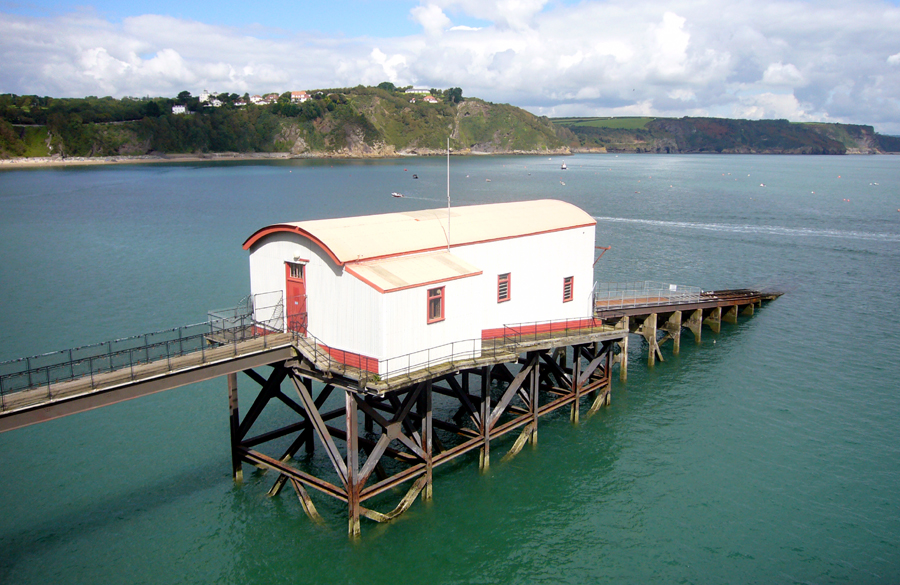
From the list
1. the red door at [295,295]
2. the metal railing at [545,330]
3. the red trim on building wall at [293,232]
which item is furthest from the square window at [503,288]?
the red door at [295,295]

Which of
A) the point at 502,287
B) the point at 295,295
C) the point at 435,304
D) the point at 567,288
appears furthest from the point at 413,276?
the point at 567,288

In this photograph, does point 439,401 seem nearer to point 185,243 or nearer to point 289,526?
point 289,526

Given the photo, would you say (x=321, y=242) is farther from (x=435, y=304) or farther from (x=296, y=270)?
(x=435, y=304)

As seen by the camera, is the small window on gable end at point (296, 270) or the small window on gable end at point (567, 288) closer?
the small window on gable end at point (296, 270)

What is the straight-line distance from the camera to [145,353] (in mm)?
23578

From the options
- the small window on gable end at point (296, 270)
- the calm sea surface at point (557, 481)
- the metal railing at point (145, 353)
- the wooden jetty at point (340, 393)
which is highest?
the small window on gable end at point (296, 270)

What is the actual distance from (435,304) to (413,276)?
1.43 metres

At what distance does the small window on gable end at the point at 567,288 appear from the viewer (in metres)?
32.3

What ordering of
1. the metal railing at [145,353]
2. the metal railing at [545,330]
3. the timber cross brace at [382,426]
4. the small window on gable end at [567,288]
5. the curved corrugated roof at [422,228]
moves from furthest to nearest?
the small window on gable end at [567,288], the metal railing at [545,330], the curved corrugated roof at [422,228], the timber cross brace at [382,426], the metal railing at [145,353]

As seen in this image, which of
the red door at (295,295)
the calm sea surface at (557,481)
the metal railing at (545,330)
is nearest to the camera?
the calm sea surface at (557,481)

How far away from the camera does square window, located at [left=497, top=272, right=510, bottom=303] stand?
28906 millimetres

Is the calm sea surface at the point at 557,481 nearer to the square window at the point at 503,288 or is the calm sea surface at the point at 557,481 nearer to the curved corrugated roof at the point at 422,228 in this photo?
the square window at the point at 503,288

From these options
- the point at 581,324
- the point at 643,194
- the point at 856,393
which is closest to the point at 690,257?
the point at 856,393

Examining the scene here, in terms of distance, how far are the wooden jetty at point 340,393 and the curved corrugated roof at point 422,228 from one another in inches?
145
